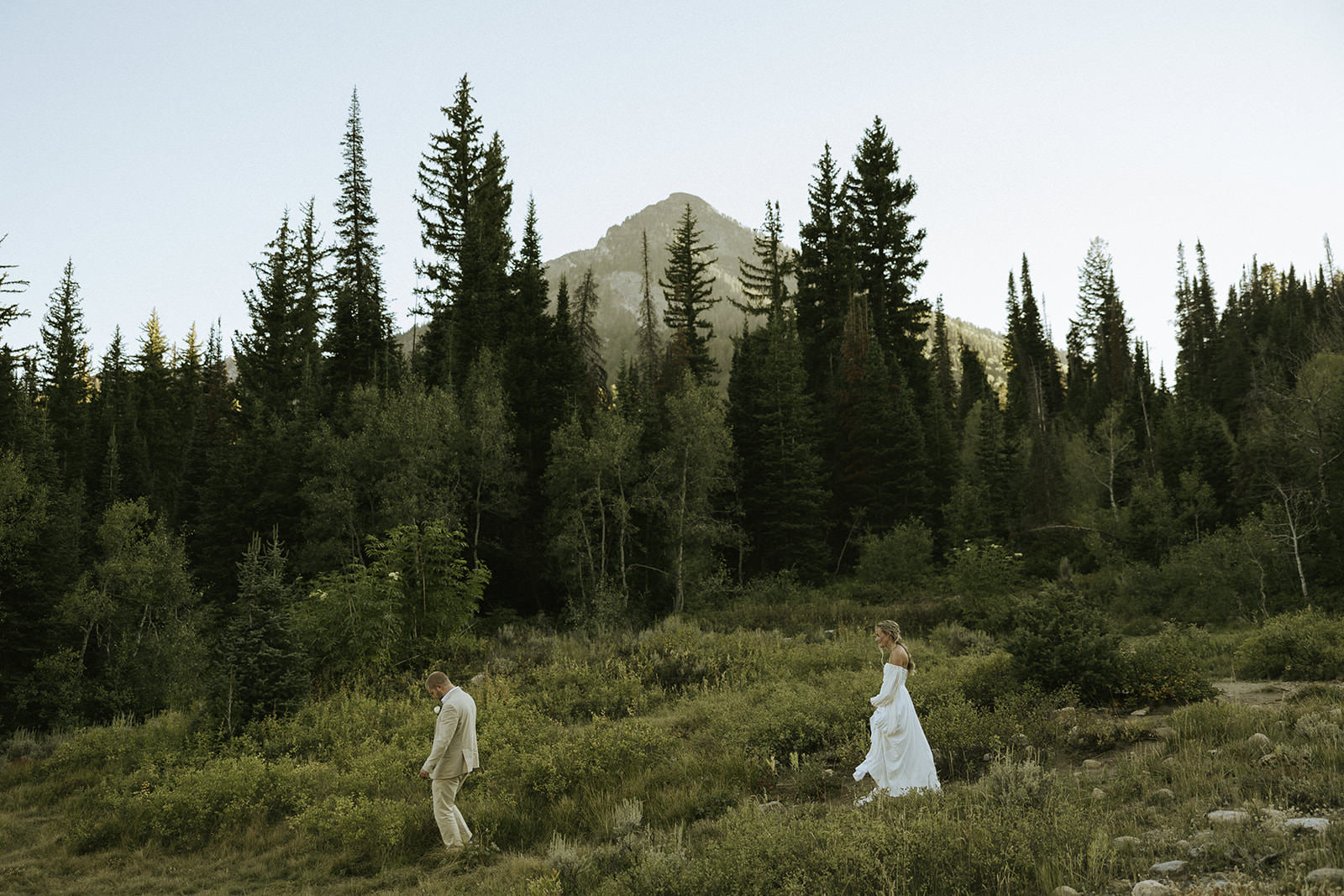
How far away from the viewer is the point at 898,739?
26.7ft

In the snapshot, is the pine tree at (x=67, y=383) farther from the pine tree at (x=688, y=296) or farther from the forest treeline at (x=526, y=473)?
the pine tree at (x=688, y=296)

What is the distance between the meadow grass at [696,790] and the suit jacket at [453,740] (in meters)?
0.99

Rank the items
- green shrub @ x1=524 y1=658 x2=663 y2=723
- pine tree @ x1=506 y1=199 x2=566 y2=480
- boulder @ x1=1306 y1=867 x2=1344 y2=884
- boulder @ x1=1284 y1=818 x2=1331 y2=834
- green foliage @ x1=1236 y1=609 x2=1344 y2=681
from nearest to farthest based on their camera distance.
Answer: boulder @ x1=1306 y1=867 x2=1344 y2=884
boulder @ x1=1284 y1=818 x2=1331 y2=834
green foliage @ x1=1236 y1=609 x2=1344 y2=681
green shrub @ x1=524 y1=658 x2=663 y2=723
pine tree @ x1=506 y1=199 x2=566 y2=480

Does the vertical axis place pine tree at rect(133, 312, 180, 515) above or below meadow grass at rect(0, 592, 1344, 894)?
above

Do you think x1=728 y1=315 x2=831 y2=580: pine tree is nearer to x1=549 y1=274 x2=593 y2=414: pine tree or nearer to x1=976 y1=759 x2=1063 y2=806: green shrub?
x1=549 y1=274 x2=593 y2=414: pine tree

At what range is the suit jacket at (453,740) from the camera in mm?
8648

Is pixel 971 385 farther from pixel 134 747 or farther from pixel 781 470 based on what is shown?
pixel 134 747

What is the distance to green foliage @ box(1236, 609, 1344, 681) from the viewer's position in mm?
13172

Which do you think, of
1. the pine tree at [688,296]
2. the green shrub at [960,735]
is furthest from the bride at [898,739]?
the pine tree at [688,296]

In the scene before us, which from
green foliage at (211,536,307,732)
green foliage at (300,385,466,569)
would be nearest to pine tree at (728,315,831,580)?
green foliage at (300,385,466,569)

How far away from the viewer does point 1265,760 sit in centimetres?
758

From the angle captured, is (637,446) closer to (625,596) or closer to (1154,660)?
(625,596)

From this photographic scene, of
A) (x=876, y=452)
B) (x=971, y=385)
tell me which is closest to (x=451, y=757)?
(x=876, y=452)

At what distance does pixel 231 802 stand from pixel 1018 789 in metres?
10.0
